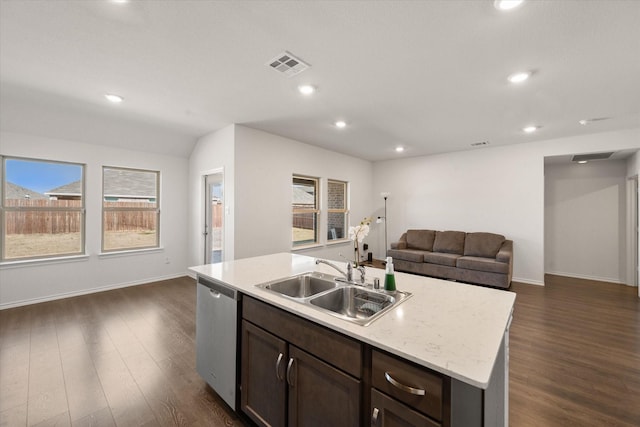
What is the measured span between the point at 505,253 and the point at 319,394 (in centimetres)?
438

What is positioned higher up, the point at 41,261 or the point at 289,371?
the point at 41,261

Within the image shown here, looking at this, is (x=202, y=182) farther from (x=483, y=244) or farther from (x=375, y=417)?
(x=483, y=244)

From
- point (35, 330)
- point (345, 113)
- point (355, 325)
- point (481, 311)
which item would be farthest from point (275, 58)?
point (35, 330)

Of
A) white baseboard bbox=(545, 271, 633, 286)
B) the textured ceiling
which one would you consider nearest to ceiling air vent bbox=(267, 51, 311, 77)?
the textured ceiling

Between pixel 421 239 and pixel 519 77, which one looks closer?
pixel 519 77

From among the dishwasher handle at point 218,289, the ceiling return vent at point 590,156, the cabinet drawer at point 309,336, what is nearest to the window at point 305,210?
the dishwasher handle at point 218,289

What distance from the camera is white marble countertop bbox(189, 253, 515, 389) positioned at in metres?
0.90

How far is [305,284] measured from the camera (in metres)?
1.99

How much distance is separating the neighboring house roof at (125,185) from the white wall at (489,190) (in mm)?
5266

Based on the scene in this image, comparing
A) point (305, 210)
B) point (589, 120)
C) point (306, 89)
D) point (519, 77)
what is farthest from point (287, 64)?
point (589, 120)

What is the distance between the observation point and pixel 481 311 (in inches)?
52.5

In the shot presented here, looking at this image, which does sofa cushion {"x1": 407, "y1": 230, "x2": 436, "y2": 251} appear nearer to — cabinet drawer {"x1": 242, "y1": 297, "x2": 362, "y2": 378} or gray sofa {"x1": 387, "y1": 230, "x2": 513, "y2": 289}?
gray sofa {"x1": 387, "y1": 230, "x2": 513, "y2": 289}

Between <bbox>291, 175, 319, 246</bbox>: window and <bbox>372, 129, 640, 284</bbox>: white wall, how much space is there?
7.29 feet

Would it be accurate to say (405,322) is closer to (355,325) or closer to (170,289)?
(355,325)
